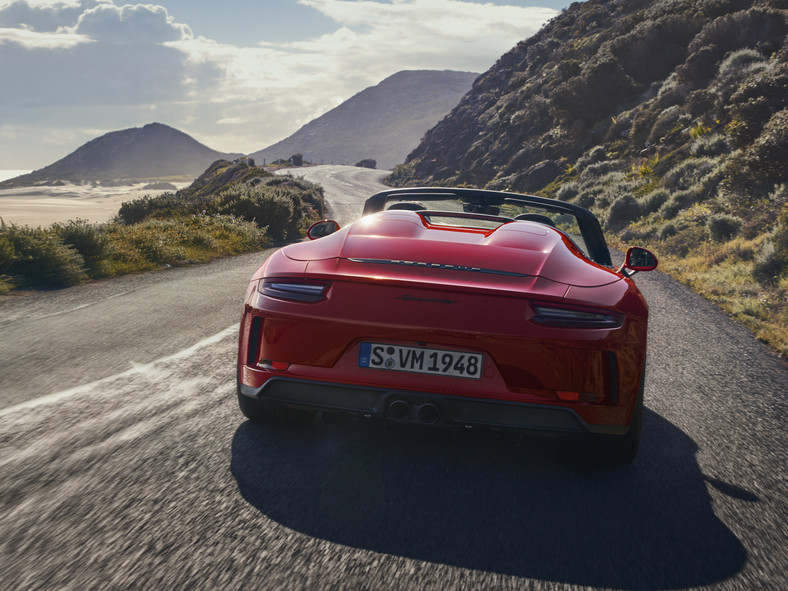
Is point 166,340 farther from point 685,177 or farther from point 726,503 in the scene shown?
point 685,177

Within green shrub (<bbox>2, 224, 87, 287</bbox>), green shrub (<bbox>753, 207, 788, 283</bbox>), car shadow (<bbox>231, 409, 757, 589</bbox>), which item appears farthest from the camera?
green shrub (<bbox>753, 207, 788, 283</bbox>)

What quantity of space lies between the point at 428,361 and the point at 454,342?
145 millimetres

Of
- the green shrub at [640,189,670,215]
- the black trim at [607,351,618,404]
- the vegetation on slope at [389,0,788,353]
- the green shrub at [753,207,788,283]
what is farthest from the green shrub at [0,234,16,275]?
the green shrub at [640,189,670,215]

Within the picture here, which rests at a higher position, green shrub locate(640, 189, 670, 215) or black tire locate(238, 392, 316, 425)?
black tire locate(238, 392, 316, 425)

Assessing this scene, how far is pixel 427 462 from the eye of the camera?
125 inches

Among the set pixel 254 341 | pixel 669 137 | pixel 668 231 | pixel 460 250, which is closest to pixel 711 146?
pixel 669 137

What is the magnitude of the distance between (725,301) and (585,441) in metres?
7.35

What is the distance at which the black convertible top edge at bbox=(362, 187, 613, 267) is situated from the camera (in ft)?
14.2

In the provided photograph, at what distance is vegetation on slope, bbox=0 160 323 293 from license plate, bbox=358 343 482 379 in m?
7.67

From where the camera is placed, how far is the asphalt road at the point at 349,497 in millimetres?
2189

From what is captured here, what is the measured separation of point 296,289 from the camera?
10.1ft

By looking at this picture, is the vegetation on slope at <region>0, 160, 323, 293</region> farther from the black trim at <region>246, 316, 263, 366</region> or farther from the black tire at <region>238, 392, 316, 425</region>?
the black trim at <region>246, 316, 263, 366</region>

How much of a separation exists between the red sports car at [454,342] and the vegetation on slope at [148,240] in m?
7.30

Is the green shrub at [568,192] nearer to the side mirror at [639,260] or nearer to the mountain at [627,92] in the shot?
the mountain at [627,92]
